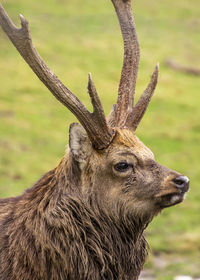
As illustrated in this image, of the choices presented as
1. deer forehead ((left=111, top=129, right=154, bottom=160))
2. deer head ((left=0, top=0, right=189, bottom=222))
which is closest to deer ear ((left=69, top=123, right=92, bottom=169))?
deer head ((left=0, top=0, right=189, bottom=222))

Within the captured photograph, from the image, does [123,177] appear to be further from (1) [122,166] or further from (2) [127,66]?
(2) [127,66]

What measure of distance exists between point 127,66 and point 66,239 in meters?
2.14

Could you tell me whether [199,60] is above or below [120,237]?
above

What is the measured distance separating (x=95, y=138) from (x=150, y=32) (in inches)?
1826

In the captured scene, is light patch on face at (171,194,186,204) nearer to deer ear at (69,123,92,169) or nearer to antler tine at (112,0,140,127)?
deer ear at (69,123,92,169)

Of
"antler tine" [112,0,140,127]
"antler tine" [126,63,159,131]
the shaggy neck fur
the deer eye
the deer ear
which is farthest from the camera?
"antler tine" [112,0,140,127]

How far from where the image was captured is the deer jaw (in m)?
6.49

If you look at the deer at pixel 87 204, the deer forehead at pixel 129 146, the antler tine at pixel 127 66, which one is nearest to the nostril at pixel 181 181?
the deer at pixel 87 204

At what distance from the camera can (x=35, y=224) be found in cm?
645

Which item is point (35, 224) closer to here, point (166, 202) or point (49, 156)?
point (166, 202)

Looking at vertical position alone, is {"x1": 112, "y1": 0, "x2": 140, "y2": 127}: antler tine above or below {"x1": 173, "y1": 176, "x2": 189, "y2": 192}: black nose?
above

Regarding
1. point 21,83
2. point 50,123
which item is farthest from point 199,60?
point 50,123

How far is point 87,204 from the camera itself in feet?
21.4

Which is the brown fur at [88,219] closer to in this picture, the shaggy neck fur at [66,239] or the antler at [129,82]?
the shaggy neck fur at [66,239]
